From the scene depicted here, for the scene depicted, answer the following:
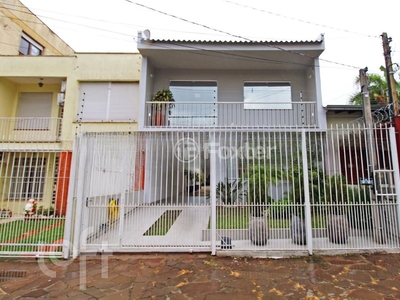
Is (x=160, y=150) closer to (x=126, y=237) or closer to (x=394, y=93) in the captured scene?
(x=126, y=237)

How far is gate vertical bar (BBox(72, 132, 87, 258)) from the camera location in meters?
4.57

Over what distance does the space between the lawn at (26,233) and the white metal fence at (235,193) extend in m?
0.68

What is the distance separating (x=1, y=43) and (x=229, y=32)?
11162 mm

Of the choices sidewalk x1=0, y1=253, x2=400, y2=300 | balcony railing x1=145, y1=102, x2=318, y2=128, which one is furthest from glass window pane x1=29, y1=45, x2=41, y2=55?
sidewalk x1=0, y1=253, x2=400, y2=300

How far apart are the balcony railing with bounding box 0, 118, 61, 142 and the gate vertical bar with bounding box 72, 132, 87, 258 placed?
701cm

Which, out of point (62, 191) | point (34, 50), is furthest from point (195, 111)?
point (34, 50)

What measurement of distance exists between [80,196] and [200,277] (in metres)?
2.76

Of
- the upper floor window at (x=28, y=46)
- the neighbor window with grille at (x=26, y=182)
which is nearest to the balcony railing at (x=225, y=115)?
the neighbor window with grille at (x=26, y=182)

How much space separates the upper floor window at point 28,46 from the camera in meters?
13.1

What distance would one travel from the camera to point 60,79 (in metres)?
10.8

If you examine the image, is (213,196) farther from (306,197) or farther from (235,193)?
(306,197)

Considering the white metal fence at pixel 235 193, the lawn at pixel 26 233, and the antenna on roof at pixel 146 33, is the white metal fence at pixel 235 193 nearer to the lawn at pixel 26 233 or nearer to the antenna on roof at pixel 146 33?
the lawn at pixel 26 233

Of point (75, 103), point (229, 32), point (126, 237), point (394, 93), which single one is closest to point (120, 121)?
point (75, 103)

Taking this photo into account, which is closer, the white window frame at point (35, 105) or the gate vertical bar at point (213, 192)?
the gate vertical bar at point (213, 192)
